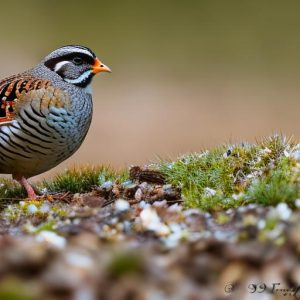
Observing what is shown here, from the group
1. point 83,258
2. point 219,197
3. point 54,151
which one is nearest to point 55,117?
point 54,151

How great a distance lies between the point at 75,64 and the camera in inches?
364

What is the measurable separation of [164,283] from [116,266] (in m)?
0.31

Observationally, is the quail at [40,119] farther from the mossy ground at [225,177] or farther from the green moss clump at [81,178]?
the mossy ground at [225,177]

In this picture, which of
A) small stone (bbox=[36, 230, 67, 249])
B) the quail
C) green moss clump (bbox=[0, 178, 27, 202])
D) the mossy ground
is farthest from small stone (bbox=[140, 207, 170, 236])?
green moss clump (bbox=[0, 178, 27, 202])

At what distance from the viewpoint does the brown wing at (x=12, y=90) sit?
8.55 metres

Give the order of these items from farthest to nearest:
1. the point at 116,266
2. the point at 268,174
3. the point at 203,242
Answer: the point at 268,174
the point at 203,242
the point at 116,266

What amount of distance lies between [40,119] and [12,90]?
1.88ft

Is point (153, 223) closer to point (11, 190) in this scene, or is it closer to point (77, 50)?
point (11, 190)

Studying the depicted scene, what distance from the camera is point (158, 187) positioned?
25.9 ft

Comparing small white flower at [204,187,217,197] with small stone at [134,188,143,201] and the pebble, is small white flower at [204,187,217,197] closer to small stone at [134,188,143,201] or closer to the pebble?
small stone at [134,188,143,201]

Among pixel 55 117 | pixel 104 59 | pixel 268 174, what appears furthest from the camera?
pixel 104 59

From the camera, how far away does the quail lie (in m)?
8.44

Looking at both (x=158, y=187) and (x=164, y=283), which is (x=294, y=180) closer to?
(x=158, y=187)

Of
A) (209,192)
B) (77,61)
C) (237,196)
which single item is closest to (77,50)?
(77,61)
